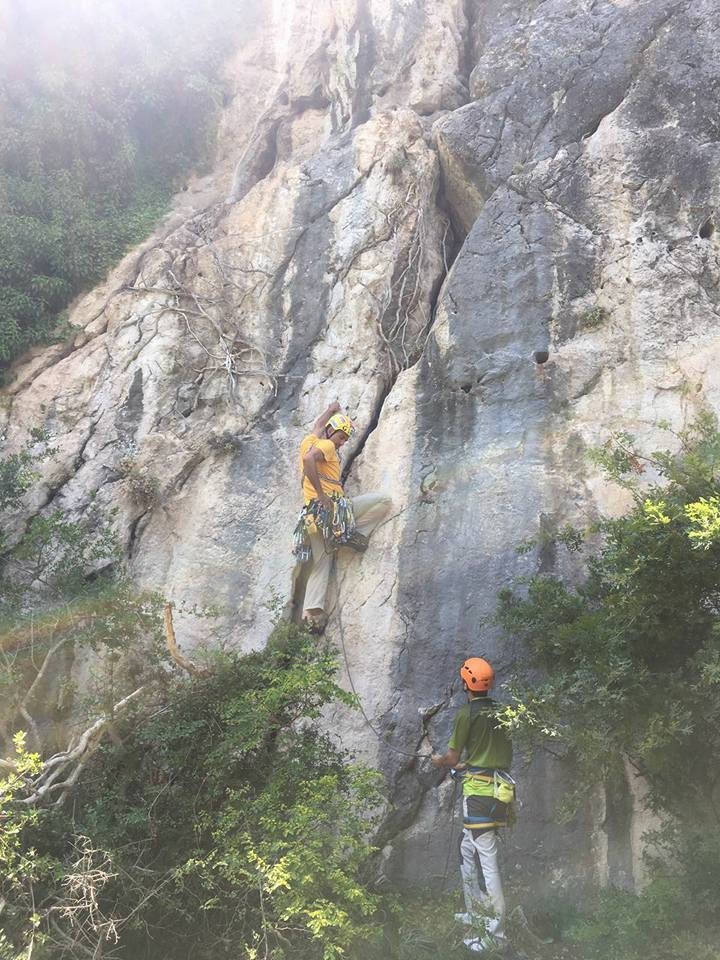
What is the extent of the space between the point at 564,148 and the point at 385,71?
4.20 metres

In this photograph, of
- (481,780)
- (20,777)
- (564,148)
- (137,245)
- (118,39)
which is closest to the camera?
(20,777)

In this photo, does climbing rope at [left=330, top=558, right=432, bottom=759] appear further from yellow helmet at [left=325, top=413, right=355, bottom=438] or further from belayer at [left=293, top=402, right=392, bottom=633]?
yellow helmet at [left=325, top=413, right=355, bottom=438]

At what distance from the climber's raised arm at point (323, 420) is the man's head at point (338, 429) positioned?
7 centimetres

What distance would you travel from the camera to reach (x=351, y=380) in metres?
9.63

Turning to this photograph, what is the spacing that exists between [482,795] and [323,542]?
308cm

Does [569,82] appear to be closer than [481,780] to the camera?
No

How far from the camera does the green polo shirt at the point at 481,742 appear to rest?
599 centimetres

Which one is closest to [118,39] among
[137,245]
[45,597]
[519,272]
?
[137,245]

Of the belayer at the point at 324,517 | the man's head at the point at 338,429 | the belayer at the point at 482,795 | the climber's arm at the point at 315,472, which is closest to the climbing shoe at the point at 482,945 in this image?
the belayer at the point at 482,795

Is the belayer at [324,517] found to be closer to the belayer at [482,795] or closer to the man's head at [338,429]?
the man's head at [338,429]

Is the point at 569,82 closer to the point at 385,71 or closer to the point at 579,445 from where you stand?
the point at 385,71

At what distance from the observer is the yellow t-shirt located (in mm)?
8211

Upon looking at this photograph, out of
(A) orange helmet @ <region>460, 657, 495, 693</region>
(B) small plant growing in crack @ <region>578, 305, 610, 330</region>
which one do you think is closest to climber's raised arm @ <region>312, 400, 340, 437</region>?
(B) small plant growing in crack @ <region>578, 305, 610, 330</region>

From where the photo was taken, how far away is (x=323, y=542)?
8.19 metres
